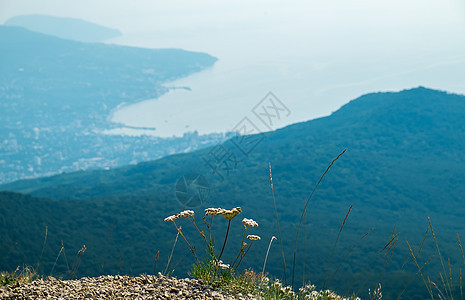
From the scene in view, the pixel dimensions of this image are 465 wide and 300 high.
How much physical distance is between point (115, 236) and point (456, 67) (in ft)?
448

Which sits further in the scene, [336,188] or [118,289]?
[336,188]

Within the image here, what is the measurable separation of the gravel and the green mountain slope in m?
20.0

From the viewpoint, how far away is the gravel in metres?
3.07

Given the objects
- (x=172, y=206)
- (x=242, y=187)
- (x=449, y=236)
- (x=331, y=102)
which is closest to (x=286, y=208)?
(x=242, y=187)

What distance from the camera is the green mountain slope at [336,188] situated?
104 feet

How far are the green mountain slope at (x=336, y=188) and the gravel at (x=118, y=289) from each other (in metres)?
20.0

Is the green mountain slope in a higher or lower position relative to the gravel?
lower

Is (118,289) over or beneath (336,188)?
over

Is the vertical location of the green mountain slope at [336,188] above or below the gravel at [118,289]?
below

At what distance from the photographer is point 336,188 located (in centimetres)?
5159

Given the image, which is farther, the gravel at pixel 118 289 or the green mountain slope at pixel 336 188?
the green mountain slope at pixel 336 188

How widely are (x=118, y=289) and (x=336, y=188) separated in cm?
→ 5012

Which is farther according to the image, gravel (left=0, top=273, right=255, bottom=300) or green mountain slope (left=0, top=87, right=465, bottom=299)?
green mountain slope (left=0, top=87, right=465, bottom=299)

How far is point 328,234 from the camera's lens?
3600 cm
